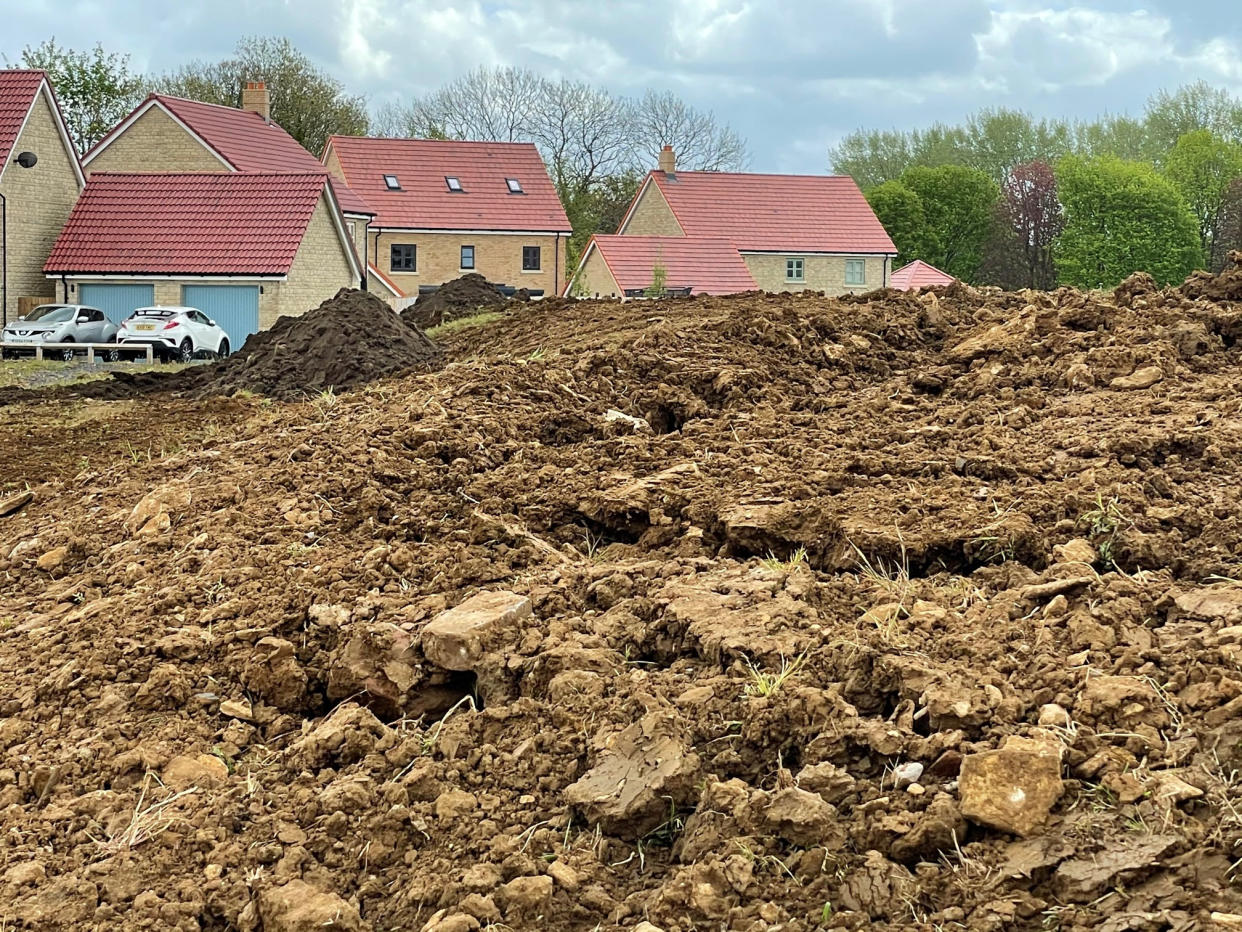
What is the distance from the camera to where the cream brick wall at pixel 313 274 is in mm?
33438

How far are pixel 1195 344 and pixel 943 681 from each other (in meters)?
4.69

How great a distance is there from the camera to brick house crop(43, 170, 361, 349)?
3341 centimetres

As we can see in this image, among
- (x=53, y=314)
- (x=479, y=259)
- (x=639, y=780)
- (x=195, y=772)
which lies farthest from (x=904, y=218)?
(x=639, y=780)

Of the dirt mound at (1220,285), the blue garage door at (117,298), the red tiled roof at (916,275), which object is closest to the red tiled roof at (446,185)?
the red tiled roof at (916,275)

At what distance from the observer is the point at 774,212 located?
56.2m

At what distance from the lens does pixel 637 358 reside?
8531mm

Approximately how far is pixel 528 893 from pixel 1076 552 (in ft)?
7.85

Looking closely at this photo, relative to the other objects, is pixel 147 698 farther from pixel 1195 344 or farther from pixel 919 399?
pixel 1195 344

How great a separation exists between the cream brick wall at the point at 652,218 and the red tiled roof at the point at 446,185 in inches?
149

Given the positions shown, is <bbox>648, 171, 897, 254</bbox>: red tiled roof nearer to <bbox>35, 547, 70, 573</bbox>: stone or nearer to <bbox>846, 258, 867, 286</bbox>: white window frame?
<bbox>846, 258, 867, 286</bbox>: white window frame

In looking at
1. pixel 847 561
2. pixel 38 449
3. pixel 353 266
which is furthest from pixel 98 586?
pixel 353 266

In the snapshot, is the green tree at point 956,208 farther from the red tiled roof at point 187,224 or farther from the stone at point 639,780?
the stone at point 639,780

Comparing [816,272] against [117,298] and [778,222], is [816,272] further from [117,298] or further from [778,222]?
[117,298]

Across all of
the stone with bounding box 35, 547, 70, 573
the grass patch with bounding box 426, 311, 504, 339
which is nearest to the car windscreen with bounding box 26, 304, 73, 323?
the grass patch with bounding box 426, 311, 504, 339
